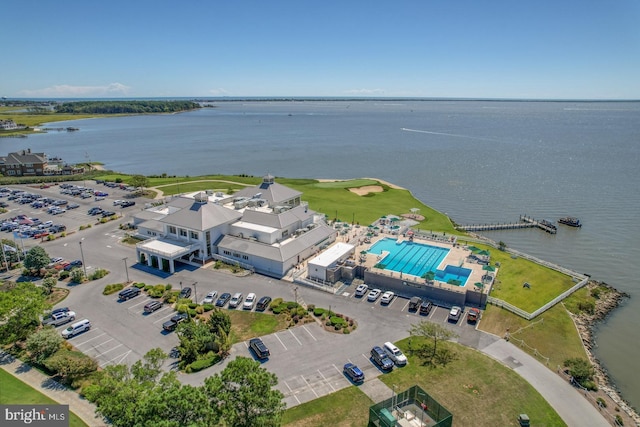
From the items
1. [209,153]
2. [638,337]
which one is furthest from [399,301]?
[209,153]

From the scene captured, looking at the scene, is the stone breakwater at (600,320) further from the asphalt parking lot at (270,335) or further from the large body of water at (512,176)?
the asphalt parking lot at (270,335)

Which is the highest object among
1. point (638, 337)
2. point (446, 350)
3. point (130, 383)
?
point (130, 383)

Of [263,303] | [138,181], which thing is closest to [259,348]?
[263,303]

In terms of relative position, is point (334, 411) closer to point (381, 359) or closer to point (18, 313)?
point (381, 359)

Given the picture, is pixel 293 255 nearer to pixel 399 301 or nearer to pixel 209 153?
pixel 399 301

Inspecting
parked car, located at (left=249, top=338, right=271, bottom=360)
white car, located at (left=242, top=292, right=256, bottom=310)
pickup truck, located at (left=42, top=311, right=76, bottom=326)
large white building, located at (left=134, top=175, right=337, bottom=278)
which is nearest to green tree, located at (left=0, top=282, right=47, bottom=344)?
pickup truck, located at (left=42, top=311, right=76, bottom=326)

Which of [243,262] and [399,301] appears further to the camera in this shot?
[243,262]
